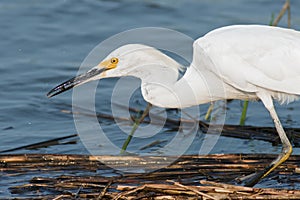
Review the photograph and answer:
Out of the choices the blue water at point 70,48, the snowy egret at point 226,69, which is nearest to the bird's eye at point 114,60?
the snowy egret at point 226,69

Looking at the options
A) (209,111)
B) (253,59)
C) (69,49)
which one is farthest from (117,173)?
(69,49)

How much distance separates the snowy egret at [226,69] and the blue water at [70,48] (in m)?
1.30

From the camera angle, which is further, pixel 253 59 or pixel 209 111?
pixel 209 111

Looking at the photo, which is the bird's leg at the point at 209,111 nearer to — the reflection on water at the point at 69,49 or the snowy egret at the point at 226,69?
the reflection on water at the point at 69,49

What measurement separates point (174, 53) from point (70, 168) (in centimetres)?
439

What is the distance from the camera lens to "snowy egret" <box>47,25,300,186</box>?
685cm

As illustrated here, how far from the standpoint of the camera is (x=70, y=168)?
6.98 metres

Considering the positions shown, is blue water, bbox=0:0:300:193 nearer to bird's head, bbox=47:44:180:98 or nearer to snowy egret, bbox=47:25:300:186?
snowy egret, bbox=47:25:300:186

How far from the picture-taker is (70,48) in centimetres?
1152

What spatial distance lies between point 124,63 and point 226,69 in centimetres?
99

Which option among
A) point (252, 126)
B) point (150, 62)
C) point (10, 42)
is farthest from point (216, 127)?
point (10, 42)

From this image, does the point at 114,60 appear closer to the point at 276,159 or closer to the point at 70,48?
the point at 276,159

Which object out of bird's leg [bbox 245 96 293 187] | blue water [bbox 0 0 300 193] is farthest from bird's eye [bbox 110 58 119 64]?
blue water [bbox 0 0 300 193]

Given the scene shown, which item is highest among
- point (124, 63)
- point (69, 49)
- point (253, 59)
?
point (253, 59)
